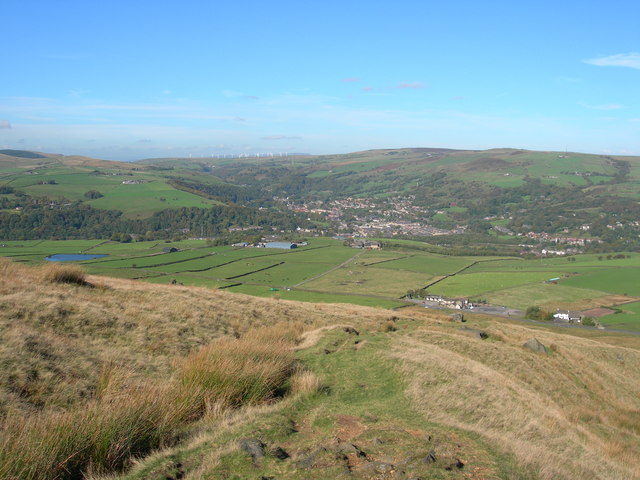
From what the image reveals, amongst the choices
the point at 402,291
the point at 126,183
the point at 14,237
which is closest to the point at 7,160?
the point at 126,183

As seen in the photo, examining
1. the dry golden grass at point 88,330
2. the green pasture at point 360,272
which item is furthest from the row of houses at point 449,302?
the dry golden grass at point 88,330

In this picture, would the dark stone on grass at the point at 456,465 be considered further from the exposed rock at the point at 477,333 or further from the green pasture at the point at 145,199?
the green pasture at the point at 145,199

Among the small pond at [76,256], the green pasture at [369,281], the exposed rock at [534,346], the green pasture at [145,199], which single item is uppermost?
the green pasture at [145,199]

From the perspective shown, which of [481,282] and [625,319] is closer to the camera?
[625,319]

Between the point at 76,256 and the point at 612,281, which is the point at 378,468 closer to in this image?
the point at 76,256

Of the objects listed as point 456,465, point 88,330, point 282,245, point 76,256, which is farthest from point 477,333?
point 282,245

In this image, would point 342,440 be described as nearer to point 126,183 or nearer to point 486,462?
point 486,462

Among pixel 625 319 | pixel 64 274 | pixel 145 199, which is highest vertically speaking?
pixel 64 274
